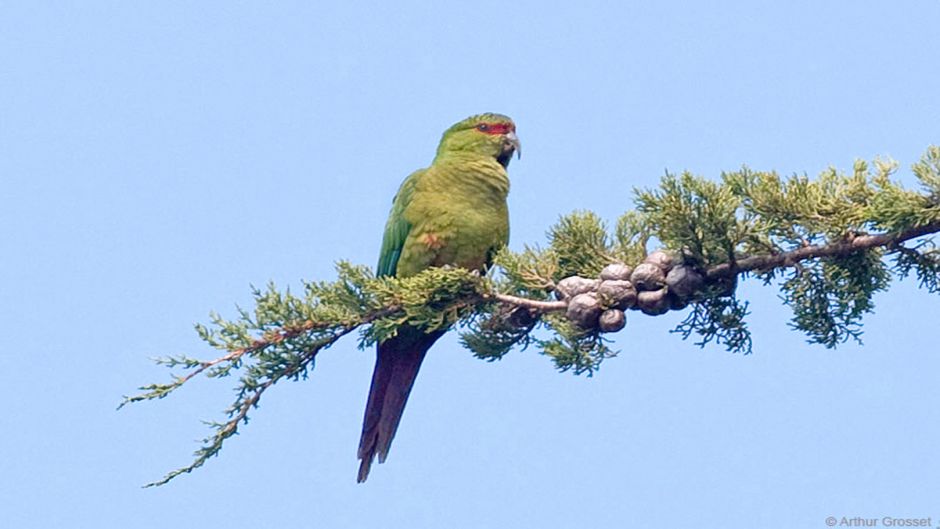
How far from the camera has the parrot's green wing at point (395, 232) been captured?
500cm

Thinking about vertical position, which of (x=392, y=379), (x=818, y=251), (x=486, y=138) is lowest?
(x=818, y=251)

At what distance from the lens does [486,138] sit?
5488 mm

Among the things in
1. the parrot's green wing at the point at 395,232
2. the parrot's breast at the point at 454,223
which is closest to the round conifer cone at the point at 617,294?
the parrot's breast at the point at 454,223

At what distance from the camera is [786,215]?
10.6 feet

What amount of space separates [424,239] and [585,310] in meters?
1.59

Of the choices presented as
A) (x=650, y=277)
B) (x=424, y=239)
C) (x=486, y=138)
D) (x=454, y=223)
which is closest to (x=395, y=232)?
(x=424, y=239)

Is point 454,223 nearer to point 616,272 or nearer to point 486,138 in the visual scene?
point 486,138

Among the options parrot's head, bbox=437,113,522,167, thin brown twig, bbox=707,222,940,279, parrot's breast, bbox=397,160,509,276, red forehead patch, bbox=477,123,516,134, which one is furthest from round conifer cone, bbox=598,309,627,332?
red forehead patch, bbox=477,123,516,134

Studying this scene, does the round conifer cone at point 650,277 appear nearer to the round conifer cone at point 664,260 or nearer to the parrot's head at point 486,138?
the round conifer cone at point 664,260

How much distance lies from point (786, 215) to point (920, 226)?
1.23ft

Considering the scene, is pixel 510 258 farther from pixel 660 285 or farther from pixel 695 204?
pixel 695 204

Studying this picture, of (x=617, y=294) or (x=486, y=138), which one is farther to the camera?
(x=486, y=138)

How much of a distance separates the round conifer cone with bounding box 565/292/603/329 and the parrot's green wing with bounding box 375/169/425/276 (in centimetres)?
163

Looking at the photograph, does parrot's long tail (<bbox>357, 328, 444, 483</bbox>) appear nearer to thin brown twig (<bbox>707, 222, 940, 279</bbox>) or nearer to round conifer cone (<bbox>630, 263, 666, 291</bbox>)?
round conifer cone (<bbox>630, 263, 666, 291</bbox>)
